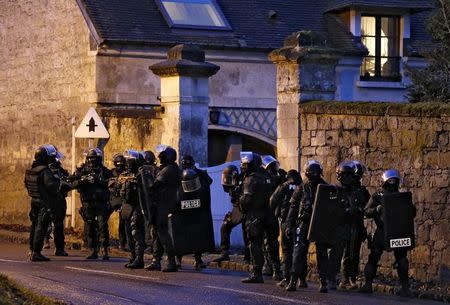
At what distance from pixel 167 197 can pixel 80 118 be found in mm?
9906

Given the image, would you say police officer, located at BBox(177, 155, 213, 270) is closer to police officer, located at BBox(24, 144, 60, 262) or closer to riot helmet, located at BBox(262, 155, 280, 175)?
riot helmet, located at BBox(262, 155, 280, 175)

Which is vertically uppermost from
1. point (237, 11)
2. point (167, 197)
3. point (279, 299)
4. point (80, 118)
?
point (237, 11)

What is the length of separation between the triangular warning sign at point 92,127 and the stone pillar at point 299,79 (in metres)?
5.56

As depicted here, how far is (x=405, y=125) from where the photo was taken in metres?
18.6

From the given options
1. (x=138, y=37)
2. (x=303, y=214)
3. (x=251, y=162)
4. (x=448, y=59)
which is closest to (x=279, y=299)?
(x=303, y=214)

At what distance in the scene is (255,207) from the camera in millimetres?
17953

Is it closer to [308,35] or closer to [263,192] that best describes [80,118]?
[308,35]

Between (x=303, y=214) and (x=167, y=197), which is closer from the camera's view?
(x=303, y=214)

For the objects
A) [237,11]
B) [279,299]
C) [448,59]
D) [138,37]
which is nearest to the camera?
[279,299]

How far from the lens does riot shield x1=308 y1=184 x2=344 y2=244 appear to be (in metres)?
16.6

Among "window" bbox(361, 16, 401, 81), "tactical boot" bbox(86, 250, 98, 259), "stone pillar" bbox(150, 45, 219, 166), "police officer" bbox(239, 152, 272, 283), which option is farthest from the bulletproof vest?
"window" bbox(361, 16, 401, 81)

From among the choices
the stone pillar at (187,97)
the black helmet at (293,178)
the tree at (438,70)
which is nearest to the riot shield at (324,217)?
the black helmet at (293,178)

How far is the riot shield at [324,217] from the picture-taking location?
54.5 feet

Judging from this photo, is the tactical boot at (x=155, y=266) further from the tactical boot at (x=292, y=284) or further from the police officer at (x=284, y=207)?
the tactical boot at (x=292, y=284)
